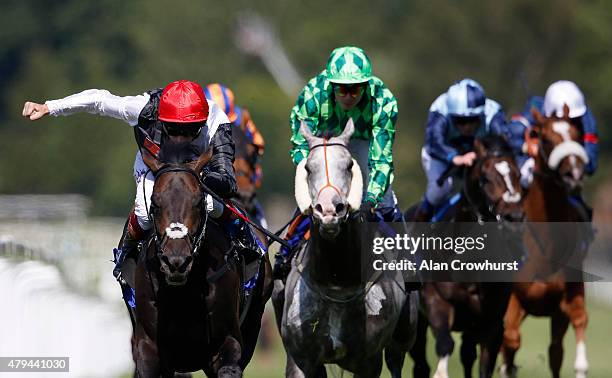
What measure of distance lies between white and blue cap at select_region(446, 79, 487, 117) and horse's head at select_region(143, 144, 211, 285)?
4352 millimetres

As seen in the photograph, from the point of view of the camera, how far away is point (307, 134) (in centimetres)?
910

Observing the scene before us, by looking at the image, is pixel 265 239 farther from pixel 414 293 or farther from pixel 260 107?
pixel 260 107

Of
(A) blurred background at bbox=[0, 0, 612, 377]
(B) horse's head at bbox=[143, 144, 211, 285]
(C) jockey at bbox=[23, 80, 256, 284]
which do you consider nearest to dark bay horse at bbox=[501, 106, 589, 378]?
(C) jockey at bbox=[23, 80, 256, 284]

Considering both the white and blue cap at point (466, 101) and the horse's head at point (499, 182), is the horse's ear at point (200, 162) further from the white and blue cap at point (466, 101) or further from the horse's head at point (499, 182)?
the white and blue cap at point (466, 101)

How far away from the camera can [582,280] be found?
511 inches

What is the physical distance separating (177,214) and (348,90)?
6.09 ft

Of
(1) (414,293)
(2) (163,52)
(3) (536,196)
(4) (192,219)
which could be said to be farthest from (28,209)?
(2) (163,52)

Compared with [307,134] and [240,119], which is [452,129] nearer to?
[240,119]

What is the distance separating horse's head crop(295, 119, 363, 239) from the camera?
8547mm

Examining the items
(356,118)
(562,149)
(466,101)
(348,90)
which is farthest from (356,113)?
(562,149)

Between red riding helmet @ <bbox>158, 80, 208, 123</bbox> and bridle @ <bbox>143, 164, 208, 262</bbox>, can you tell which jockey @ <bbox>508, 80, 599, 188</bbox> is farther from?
bridle @ <bbox>143, 164, 208, 262</bbox>

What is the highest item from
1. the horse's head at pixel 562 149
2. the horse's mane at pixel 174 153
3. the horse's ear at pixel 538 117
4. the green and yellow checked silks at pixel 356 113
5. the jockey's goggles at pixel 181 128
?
the horse's ear at pixel 538 117

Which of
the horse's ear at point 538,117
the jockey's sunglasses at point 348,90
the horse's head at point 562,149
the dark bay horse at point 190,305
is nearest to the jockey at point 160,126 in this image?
the dark bay horse at point 190,305

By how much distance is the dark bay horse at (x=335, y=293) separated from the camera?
28.9 feet
